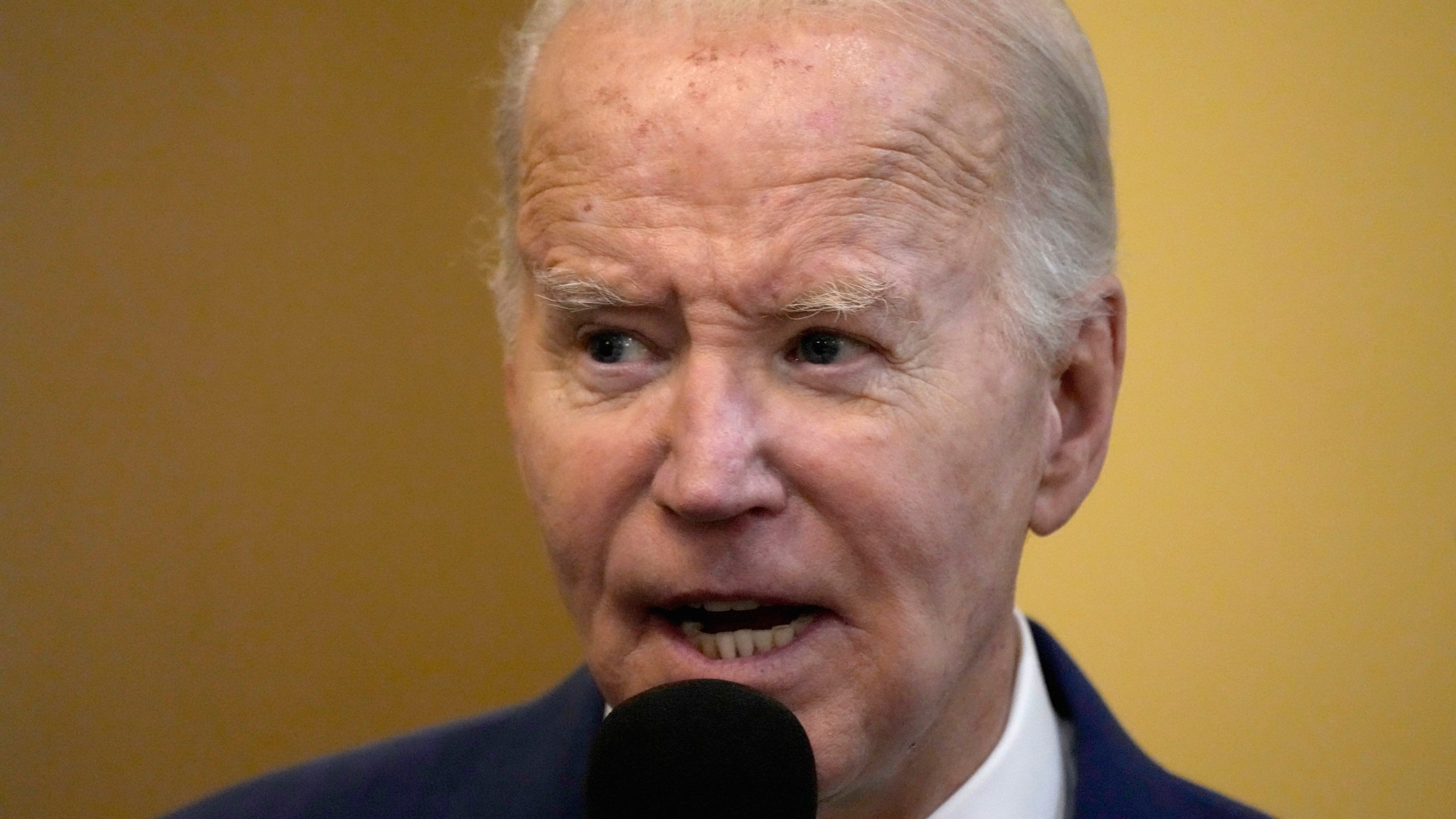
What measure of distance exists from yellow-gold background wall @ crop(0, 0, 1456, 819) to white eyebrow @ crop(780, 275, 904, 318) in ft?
1.99

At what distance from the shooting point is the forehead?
1.12 meters

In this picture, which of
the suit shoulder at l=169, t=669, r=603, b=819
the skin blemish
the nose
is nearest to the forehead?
the skin blemish

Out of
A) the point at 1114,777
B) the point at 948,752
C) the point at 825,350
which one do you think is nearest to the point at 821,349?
the point at 825,350

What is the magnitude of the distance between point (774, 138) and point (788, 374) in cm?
20

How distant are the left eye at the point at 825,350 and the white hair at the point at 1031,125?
0.16 meters

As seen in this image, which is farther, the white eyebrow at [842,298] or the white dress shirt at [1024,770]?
the white dress shirt at [1024,770]

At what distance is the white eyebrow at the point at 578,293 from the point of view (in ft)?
3.84

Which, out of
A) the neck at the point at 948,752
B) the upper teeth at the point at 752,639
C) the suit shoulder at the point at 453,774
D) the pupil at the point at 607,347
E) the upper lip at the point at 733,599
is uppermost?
the pupil at the point at 607,347

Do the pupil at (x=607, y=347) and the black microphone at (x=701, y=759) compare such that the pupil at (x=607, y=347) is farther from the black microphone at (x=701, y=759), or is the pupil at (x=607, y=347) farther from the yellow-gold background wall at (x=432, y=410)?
the yellow-gold background wall at (x=432, y=410)

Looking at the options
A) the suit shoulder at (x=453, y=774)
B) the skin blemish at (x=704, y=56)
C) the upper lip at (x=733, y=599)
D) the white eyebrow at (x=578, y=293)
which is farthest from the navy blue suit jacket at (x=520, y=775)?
the skin blemish at (x=704, y=56)

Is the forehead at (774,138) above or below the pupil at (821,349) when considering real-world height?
above

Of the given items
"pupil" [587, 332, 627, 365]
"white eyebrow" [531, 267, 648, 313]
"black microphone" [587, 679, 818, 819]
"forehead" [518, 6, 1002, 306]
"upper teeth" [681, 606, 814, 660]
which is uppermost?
"forehead" [518, 6, 1002, 306]

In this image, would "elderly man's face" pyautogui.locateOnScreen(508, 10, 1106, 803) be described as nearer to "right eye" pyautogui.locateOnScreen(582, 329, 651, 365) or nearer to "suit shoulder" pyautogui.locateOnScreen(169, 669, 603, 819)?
"right eye" pyautogui.locateOnScreen(582, 329, 651, 365)

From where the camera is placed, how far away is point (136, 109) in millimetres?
1901
